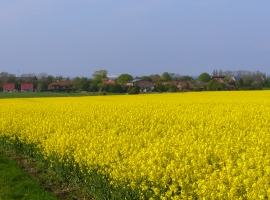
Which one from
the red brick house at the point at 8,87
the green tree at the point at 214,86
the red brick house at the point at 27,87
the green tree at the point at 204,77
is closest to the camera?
the green tree at the point at 214,86

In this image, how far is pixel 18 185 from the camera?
356 inches

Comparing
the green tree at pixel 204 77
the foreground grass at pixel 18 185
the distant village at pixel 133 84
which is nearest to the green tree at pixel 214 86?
the distant village at pixel 133 84

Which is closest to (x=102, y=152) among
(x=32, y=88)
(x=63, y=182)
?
(x=63, y=182)

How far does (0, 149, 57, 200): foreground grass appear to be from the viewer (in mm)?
8281

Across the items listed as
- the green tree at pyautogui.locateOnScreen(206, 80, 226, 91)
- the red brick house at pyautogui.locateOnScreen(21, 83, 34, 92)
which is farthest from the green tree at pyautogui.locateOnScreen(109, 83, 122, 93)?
the red brick house at pyautogui.locateOnScreen(21, 83, 34, 92)

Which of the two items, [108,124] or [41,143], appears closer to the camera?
[41,143]

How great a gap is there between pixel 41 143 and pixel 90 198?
10.6 ft

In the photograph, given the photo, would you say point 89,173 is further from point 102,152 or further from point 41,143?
point 41,143

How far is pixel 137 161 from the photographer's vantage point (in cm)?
637

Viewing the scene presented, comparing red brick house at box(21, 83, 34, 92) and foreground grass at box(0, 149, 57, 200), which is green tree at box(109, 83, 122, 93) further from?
foreground grass at box(0, 149, 57, 200)

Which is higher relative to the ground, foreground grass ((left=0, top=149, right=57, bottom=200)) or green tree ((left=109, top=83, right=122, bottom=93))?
green tree ((left=109, top=83, right=122, bottom=93))

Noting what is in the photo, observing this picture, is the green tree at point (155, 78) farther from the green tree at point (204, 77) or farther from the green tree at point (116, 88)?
the green tree at point (116, 88)

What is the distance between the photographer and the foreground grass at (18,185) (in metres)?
8.28

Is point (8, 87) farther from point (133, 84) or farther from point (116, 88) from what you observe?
point (116, 88)
